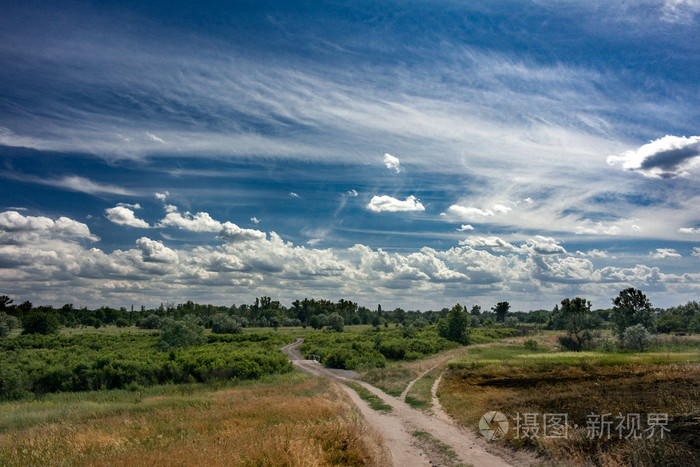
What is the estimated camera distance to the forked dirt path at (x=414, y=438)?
1438 centimetres

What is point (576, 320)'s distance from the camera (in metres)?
74.6

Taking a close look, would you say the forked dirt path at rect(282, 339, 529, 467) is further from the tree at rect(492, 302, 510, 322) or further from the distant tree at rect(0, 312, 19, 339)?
the tree at rect(492, 302, 510, 322)

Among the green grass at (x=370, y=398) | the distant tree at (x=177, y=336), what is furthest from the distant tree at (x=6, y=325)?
the green grass at (x=370, y=398)

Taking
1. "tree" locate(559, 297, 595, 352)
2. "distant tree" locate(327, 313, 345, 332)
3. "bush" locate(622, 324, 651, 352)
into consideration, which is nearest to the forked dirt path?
"bush" locate(622, 324, 651, 352)

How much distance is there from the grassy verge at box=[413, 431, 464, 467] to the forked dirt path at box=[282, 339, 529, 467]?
0.04m

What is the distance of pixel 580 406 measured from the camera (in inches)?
718

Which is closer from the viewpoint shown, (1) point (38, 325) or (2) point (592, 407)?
(2) point (592, 407)

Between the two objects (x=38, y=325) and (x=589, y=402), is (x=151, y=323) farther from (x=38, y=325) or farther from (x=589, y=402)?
(x=589, y=402)

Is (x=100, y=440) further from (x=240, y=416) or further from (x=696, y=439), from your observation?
(x=696, y=439)

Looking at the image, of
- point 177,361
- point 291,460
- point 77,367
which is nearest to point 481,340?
point 177,361

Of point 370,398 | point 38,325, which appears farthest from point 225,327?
point 370,398

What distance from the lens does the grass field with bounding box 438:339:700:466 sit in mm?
12391

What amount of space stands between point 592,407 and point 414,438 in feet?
28.2

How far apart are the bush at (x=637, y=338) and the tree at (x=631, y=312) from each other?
26.9 feet
